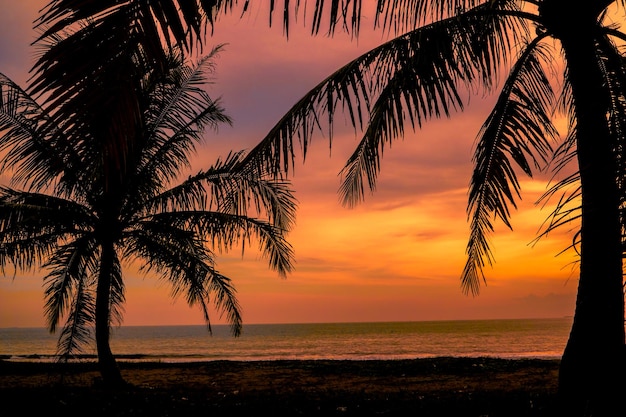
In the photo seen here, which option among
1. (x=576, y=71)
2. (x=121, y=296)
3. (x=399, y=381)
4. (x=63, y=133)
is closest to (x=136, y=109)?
(x=63, y=133)

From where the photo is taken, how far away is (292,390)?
38.3 ft

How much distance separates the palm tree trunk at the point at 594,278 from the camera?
5680mm

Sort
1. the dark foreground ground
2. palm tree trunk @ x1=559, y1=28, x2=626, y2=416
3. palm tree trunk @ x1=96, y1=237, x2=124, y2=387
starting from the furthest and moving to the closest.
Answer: palm tree trunk @ x1=96, y1=237, x2=124, y2=387 → the dark foreground ground → palm tree trunk @ x1=559, y1=28, x2=626, y2=416

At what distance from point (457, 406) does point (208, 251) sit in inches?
245

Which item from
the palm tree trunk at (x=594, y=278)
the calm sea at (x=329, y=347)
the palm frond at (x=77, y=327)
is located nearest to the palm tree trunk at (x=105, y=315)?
the palm frond at (x=77, y=327)

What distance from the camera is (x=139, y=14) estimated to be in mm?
2701

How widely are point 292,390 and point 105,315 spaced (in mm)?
3978

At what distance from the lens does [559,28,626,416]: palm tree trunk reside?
224 inches

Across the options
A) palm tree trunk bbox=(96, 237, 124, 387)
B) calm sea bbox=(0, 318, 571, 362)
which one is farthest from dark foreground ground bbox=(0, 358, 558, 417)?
calm sea bbox=(0, 318, 571, 362)

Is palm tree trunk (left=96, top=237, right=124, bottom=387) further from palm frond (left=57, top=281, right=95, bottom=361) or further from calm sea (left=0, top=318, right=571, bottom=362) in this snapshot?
calm sea (left=0, top=318, right=571, bottom=362)

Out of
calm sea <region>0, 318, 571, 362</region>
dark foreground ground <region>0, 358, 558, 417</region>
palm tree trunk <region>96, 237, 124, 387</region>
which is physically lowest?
calm sea <region>0, 318, 571, 362</region>

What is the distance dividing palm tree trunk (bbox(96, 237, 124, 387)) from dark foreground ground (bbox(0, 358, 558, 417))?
501 millimetres

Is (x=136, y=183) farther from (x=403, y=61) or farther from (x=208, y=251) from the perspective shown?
(x=403, y=61)

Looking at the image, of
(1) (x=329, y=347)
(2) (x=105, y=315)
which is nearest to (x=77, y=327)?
(2) (x=105, y=315)
